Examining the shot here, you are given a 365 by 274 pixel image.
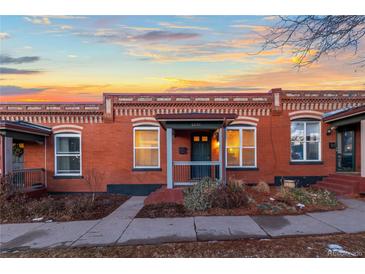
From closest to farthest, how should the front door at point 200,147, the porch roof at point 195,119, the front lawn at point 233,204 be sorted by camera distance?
the front lawn at point 233,204 → the porch roof at point 195,119 → the front door at point 200,147

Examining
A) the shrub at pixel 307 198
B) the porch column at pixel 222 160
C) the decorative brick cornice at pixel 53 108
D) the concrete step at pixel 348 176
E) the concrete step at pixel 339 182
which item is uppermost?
the decorative brick cornice at pixel 53 108

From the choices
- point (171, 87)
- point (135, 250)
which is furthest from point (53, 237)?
point (171, 87)

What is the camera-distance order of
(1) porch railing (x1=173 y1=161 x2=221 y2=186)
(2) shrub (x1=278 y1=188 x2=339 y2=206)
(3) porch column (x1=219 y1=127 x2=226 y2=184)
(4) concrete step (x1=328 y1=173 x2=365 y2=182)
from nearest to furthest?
(2) shrub (x1=278 y1=188 x2=339 y2=206) → (3) porch column (x1=219 y1=127 x2=226 y2=184) → (4) concrete step (x1=328 y1=173 x2=365 y2=182) → (1) porch railing (x1=173 y1=161 x2=221 y2=186)

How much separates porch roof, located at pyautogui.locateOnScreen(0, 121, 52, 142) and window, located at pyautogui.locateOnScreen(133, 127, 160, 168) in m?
4.48

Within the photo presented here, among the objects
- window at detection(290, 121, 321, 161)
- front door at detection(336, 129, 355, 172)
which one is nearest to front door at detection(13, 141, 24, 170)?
window at detection(290, 121, 321, 161)

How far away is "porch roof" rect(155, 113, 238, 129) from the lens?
1039cm

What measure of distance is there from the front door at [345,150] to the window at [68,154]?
44.1 ft

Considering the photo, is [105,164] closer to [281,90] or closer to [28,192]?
[28,192]

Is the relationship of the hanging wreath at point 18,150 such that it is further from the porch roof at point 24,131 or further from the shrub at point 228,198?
the shrub at point 228,198

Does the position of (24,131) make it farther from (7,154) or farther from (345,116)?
(345,116)

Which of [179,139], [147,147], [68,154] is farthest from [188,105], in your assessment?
[68,154]

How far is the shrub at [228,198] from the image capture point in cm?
888

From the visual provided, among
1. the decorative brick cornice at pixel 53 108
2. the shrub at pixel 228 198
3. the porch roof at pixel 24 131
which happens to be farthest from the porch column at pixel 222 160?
the porch roof at pixel 24 131

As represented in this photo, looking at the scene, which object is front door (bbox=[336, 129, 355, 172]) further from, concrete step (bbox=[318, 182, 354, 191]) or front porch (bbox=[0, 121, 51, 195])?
front porch (bbox=[0, 121, 51, 195])
